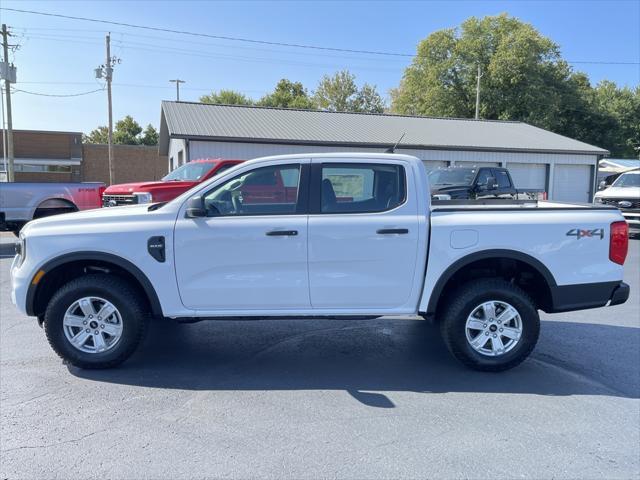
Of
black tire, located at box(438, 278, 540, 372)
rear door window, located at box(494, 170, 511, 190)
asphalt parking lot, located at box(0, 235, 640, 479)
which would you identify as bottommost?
asphalt parking lot, located at box(0, 235, 640, 479)

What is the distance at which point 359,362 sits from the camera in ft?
A: 16.5

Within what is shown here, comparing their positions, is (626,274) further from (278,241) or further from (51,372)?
(51,372)

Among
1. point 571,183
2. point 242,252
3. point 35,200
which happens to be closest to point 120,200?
point 35,200

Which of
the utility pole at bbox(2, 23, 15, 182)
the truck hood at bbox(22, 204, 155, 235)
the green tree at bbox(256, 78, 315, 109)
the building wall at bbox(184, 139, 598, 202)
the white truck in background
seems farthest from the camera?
the green tree at bbox(256, 78, 315, 109)

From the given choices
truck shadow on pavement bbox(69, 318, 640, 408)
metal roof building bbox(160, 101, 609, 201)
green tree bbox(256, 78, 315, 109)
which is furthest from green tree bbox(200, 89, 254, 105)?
truck shadow on pavement bbox(69, 318, 640, 408)

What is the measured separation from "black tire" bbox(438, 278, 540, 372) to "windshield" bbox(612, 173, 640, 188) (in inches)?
539

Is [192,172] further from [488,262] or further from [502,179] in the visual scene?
[502,179]

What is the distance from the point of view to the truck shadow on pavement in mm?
4465

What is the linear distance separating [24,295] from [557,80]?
4947 cm

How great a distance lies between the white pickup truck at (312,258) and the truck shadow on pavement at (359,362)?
12.1 inches

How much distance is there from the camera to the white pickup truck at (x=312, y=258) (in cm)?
452

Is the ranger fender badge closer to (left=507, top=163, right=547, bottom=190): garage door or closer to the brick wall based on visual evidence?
(left=507, top=163, right=547, bottom=190): garage door

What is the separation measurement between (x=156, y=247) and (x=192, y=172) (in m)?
7.27

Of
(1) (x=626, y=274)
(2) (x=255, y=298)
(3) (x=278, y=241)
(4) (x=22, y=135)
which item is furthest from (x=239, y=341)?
(4) (x=22, y=135)
